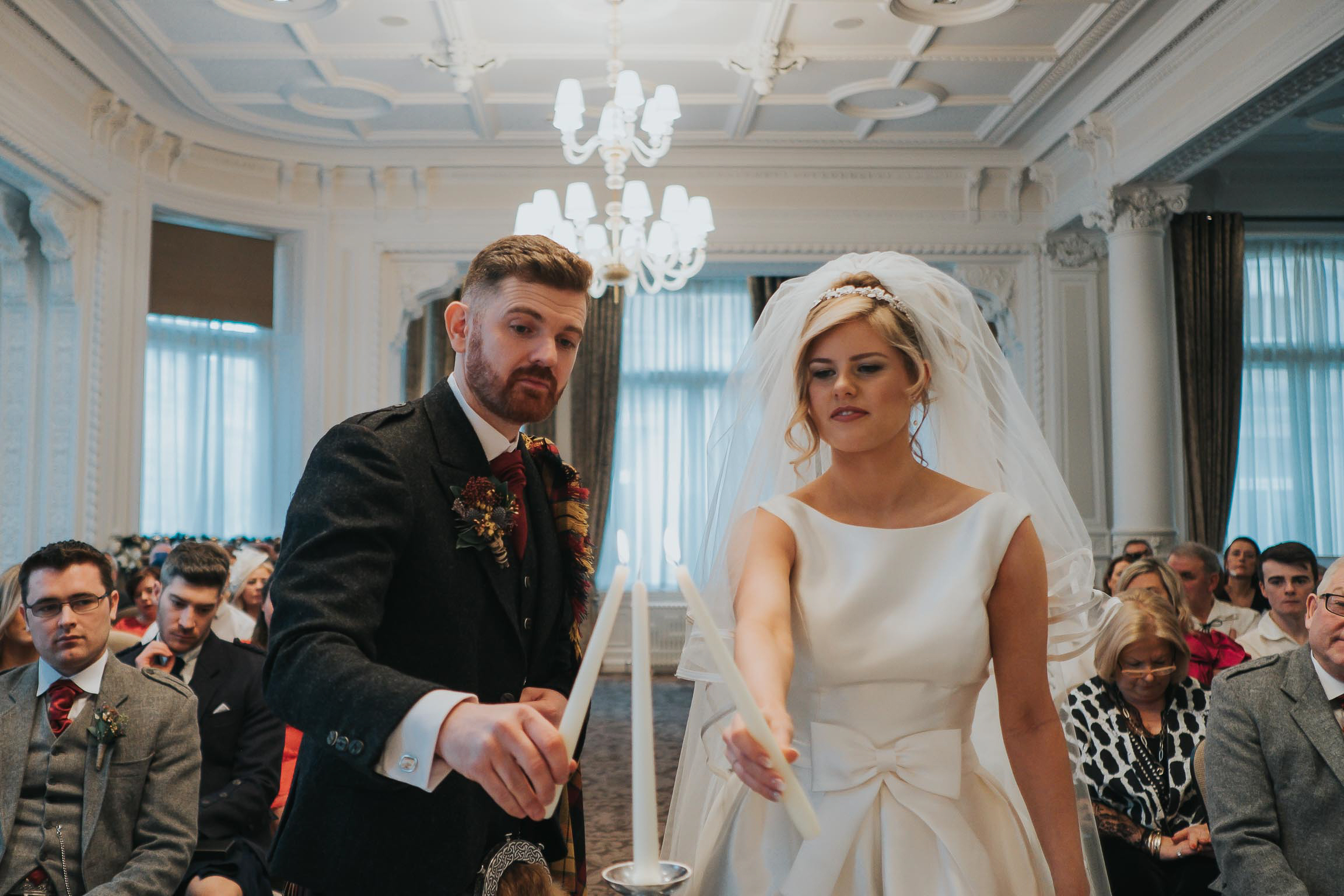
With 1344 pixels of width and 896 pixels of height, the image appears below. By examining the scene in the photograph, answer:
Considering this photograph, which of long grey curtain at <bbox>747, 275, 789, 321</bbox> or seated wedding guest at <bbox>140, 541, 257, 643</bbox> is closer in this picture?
seated wedding guest at <bbox>140, 541, 257, 643</bbox>

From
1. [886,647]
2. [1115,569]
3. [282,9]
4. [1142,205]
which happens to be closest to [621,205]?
[282,9]

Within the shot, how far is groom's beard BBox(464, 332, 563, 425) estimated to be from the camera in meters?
1.63

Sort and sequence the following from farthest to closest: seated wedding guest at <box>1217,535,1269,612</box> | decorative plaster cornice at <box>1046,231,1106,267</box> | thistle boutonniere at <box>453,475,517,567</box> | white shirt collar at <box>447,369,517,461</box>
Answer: decorative plaster cornice at <box>1046,231,1106,267</box> → seated wedding guest at <box>1217,535,1269,612</box> → white shirt collar at <box>447,369,517,461</box> → thistle boutonniere at <box>453,475,517,567</box>

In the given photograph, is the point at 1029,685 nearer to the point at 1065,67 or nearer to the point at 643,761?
the point at 643,761

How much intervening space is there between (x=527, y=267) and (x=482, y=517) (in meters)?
0.37

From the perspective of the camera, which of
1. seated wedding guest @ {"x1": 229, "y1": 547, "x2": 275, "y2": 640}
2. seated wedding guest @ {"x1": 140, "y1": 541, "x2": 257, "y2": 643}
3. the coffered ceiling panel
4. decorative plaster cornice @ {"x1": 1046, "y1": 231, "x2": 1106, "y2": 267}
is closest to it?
seated wedding guest @ {"x1": 140, "y1": 541, "x2": 257, "y2": 643}

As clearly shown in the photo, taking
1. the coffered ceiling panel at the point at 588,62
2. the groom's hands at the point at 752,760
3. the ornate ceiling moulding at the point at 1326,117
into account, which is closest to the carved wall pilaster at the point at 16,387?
the coffered ceiling panel at the point at 588,62

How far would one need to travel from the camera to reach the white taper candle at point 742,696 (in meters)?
0.88

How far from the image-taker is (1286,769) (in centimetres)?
274

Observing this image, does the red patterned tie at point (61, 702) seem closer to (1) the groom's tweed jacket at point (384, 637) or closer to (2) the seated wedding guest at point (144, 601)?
(1) the groom's tweed jacket at point (384, 637)

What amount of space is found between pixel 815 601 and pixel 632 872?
941 millimetres

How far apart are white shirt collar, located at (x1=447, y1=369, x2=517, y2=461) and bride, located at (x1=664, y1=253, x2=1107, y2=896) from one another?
1.44ft

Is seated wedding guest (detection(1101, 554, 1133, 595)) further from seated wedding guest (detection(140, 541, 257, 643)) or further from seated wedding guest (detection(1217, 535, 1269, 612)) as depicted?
seated wedding guest (detection(140, 541, 257, 643))

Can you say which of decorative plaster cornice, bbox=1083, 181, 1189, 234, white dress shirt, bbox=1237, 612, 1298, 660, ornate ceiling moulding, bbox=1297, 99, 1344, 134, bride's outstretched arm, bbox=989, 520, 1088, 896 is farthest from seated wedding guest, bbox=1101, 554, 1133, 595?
bride's outstretched arm, bbox=989, 520, 1088, 896
